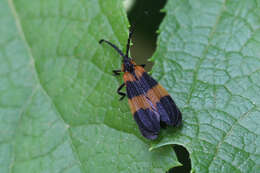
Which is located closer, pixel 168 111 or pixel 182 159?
pixel 168 111

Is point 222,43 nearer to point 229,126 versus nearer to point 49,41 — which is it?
point 229,126

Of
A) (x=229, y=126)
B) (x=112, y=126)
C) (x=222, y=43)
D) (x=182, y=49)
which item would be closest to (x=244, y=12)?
(x=222, y=43)

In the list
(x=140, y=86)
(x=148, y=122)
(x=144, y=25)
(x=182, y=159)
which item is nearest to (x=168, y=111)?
(x=148, y=122)

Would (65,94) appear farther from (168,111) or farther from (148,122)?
(168,111)

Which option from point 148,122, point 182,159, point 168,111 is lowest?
point 182,159

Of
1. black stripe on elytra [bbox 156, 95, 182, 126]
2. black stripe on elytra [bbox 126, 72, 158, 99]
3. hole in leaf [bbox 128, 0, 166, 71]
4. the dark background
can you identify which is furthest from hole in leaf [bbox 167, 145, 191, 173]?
hole in leaf [bbox 128, 0, 166, 71]

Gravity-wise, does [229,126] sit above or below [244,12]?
below
